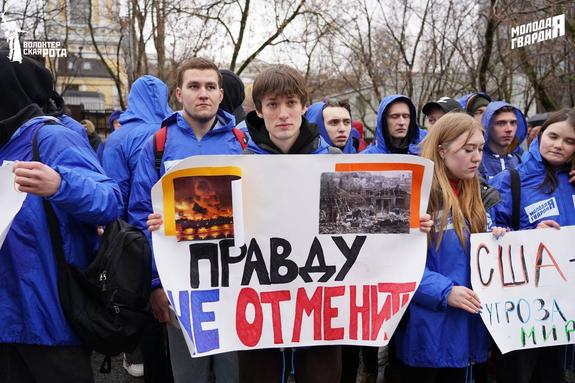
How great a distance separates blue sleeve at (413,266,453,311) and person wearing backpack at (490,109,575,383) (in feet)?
2.15

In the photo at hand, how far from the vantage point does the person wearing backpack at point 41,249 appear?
2115mm

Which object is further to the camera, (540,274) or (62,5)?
(62,5)

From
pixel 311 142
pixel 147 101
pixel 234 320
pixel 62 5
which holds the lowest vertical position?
pixel 234 320

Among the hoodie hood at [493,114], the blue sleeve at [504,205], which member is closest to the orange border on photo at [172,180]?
the blue sleeve at [504,205]

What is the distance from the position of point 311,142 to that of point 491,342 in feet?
4.73

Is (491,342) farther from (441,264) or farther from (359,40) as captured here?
(359,40)

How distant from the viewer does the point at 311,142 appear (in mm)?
2551

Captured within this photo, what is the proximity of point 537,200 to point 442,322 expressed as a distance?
3.00 feet

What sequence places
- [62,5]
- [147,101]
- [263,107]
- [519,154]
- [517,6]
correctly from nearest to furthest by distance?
[263,107], [147,101], [519,154], [517,6], [62,5]

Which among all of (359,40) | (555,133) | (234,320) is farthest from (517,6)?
(234,320)

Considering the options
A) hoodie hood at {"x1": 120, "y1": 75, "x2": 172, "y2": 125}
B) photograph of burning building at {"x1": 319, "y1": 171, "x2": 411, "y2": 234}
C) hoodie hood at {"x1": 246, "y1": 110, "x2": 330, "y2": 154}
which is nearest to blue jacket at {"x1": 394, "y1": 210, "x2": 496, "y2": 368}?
photograph of burning building at {"x1": 319, "y1": 171, "x2": 411, "y2": 234}

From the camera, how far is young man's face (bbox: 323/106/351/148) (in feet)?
15.4

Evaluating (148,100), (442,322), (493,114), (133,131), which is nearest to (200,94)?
(133,131)

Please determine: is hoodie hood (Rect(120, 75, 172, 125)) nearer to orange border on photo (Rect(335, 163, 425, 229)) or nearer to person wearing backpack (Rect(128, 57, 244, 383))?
person wearing backpack (Rect(128, 57, 244, 383))
